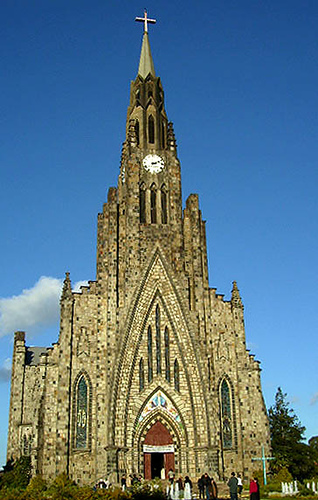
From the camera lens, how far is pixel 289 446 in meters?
49.2

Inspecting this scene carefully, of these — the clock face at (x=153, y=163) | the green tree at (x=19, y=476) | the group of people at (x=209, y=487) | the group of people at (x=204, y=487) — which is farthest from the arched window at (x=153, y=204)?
the group of people at (x=209, y=487)

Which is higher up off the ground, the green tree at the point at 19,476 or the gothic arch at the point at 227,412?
the gothic arch at the point at 227,412

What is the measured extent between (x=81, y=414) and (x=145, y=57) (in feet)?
121

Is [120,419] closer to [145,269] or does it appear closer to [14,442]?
[145,269]

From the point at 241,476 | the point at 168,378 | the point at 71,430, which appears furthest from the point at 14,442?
the point at 241,476

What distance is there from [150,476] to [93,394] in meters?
7.10

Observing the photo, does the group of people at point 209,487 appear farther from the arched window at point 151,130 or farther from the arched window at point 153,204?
the arched window at point 151,130

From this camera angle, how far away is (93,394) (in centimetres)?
4091

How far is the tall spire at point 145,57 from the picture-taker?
56844 mm

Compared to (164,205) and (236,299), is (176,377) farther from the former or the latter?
(164,205)

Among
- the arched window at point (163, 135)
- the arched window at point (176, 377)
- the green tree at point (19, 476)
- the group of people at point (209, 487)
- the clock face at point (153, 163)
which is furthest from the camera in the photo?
the arched window at point (163, 135)

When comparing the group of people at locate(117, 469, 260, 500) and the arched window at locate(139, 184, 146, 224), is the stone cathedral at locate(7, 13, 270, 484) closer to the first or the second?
the arched window at locate(139, 184, 146, 224)

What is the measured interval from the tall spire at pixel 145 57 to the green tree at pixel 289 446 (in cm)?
3437

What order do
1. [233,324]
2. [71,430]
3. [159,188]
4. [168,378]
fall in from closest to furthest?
[71,430]
[168,378]
[233,324]
[159,188]
